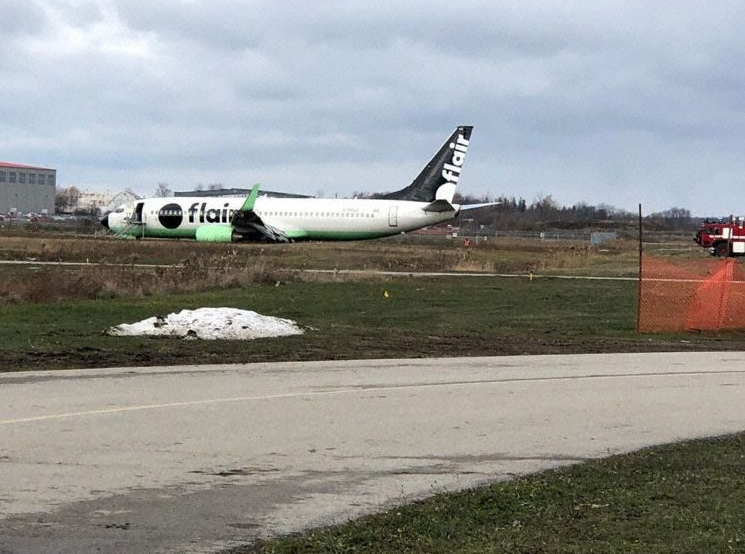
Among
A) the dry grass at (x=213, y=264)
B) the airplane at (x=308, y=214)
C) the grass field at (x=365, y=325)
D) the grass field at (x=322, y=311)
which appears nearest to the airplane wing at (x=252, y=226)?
the airplane at (x=308, y=214)

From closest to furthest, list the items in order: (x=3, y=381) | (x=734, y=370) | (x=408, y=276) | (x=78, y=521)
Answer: (x=78, y=521) < (x=3, y=381) < (x=734, y=370) < (x=408, y=276)

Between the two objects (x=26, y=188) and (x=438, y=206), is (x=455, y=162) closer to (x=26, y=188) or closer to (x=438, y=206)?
(x=438, y=206)

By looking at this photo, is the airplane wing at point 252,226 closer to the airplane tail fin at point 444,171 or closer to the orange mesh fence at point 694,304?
the airplane tail fin at point 444,171

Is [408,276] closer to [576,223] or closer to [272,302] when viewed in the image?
[272,302]

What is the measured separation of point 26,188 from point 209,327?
168 m

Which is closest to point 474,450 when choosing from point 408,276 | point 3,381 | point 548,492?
point 548,492

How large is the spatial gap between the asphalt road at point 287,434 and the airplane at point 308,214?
40669 millimetres

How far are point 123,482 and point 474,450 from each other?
11.1 ft

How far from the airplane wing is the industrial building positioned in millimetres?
123022

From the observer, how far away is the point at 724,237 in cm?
6606

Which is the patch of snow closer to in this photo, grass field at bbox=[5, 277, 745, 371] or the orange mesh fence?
grass field at bbox=[5, 277, 745, 371]

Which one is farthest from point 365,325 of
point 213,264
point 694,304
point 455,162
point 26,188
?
point 26,188

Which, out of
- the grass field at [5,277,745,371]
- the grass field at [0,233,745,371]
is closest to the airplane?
the grass field at [0,233,745,371]

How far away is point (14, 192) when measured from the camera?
17738cm
